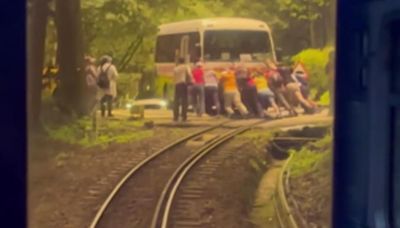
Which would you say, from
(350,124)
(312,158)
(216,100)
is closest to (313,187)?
(312,158)

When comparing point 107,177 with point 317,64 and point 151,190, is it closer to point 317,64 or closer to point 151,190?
point 151,190

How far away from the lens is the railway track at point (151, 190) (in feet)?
4.50

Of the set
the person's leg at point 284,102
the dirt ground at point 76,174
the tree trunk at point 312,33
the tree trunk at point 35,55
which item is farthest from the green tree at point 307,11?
the tree trunk at point 35,55

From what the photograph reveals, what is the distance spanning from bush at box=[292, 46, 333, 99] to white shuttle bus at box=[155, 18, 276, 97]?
67 mm

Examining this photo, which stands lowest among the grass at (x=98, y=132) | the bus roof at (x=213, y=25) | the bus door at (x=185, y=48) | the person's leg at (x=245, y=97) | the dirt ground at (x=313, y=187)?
the dirt ground at (x=313, y=187)

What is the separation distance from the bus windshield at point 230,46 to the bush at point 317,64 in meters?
0.07

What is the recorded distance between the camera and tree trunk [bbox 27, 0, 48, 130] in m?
1.26

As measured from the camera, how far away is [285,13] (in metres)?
1.40

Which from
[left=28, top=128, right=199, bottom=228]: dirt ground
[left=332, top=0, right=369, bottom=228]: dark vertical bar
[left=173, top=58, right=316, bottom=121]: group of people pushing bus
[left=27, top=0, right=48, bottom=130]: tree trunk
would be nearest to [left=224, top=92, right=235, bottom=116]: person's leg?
[left=173, top=58, right=316, bottom=121]: group of people pushing bus

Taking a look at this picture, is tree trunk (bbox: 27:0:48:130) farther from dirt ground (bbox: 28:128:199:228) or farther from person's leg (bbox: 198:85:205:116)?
person's leg (bbox: 198:85:205:116)

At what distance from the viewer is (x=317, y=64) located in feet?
4.54

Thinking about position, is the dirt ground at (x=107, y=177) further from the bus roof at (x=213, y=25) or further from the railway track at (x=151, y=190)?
the bus roof at (x=213, y=25)

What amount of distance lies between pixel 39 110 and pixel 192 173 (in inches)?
13.8
